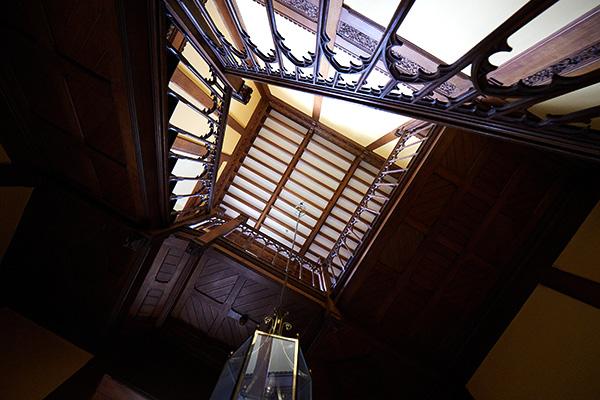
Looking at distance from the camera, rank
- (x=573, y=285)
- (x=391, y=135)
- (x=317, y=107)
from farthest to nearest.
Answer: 1. (x=317, y=107)
2. (x=391, y=135)
3. (x=573, y=285)

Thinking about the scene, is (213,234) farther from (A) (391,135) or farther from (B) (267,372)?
(A) (391,135)

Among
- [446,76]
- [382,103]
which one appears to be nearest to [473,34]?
[382,103]

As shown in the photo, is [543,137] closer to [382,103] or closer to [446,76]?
[446,76]

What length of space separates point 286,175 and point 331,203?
134 centimetres

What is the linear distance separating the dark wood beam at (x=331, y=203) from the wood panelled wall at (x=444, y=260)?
10.0ft

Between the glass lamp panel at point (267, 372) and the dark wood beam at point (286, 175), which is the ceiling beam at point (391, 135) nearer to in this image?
the dark wood beam at point (286, 175)

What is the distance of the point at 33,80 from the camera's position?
2287mm

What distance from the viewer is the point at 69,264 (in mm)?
3281

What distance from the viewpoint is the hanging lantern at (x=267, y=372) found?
5.13 feet

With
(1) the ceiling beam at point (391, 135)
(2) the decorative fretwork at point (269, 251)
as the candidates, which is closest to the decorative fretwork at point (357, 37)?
(1) the ceiling beam at point (391, 135)

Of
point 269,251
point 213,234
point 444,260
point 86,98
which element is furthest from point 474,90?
point 269,251

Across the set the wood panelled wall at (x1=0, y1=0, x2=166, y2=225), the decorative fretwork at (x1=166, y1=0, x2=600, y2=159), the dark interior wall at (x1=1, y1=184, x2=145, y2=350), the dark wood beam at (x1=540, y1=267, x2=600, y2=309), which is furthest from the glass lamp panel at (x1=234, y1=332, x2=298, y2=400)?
the dark wood beam at (x1=540, y1=267, x2=600, y2=309)

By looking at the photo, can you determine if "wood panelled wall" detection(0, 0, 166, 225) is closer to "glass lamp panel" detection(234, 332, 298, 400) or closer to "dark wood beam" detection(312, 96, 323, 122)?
"glass lamp panel" detection(234, 332, 298, 400)

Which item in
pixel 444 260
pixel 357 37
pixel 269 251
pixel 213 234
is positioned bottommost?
pixel 269 251
